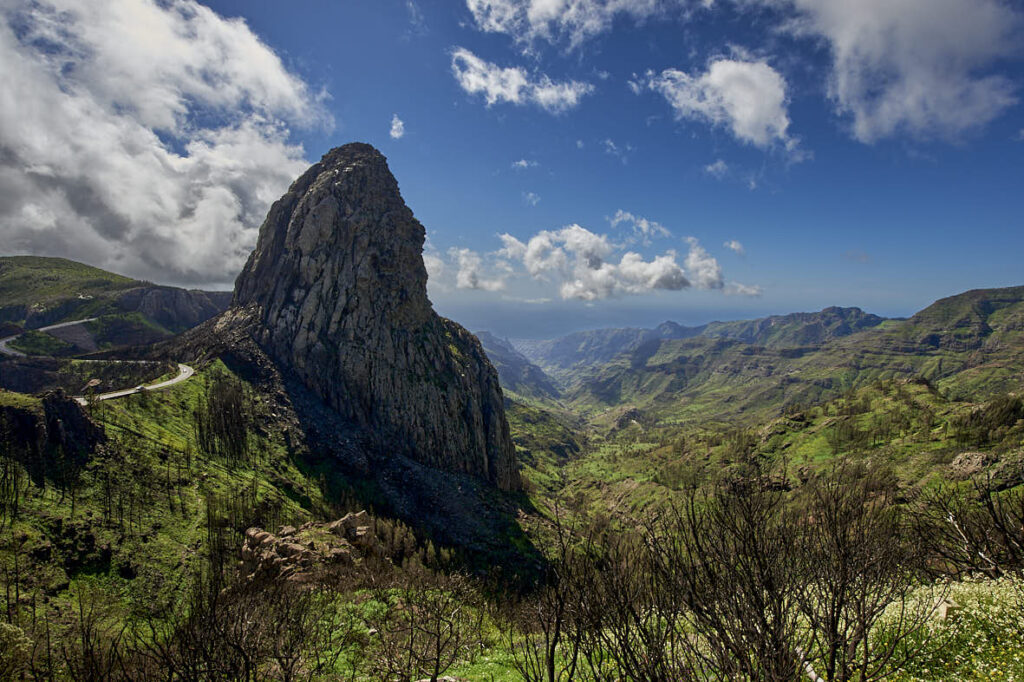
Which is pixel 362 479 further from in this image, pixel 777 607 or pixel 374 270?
pixel 777 607

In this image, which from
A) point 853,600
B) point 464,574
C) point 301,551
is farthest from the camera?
point 464,574

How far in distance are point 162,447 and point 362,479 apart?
5554 cm

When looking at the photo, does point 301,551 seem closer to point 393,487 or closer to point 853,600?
point 853,600

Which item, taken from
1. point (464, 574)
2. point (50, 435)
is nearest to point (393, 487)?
point (464, 574)

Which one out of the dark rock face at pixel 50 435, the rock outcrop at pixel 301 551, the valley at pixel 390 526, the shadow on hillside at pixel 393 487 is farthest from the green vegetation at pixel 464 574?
the shadow on hillside at pixel 393 487

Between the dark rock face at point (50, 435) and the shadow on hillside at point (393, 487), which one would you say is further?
the shadow on hillside at point (393, 487)

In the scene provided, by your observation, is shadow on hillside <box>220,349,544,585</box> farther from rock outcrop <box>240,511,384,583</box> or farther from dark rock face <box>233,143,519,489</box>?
rock outcrop <box>240,511,384,583</box>

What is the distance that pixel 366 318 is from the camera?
156 meters

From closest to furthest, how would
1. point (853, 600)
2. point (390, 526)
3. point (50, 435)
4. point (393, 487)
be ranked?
point (853, 600)
point (50, 435)
point (390, 526)
point (393, 487)

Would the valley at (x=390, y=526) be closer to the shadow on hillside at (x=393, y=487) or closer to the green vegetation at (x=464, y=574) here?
the green vegetation at (x=464, y=574)

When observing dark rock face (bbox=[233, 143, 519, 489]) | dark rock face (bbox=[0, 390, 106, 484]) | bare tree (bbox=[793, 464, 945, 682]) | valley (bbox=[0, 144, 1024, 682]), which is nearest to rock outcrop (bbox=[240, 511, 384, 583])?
valley (bbox=[0, 144, 1024, 682])

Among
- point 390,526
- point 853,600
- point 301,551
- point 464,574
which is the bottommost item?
point 390,526

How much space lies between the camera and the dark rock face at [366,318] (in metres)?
149

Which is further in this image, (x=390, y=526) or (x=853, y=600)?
(x=390, y=526)
